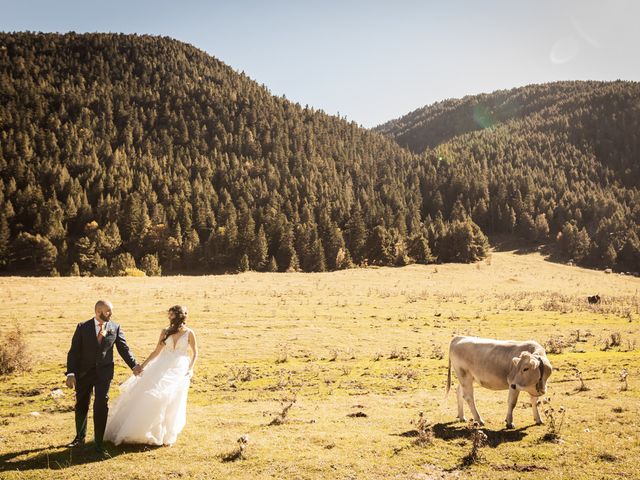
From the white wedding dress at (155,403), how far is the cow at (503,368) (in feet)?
23.9

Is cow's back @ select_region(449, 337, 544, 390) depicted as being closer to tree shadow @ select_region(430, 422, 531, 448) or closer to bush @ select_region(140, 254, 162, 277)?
tree shadow @ select_region(430, 422, 531, 448)

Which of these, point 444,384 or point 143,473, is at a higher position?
point 143,473

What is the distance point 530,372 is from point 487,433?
180cm

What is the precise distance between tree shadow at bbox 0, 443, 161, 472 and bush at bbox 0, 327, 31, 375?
11884 millimetres

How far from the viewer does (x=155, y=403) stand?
345 inches

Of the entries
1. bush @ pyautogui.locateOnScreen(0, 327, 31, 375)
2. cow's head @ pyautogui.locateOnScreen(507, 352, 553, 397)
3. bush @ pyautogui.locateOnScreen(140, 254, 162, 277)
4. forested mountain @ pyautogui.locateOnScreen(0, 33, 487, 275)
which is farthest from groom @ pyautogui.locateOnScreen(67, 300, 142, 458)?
bush @ pyautogui.locateOnScreen(140, 254, 162, 277)

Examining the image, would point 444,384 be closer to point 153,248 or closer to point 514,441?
point 514,441

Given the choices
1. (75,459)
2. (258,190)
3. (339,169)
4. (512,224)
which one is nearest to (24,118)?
(258,190)

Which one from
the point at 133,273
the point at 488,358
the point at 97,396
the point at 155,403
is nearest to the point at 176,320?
the point at 155,403

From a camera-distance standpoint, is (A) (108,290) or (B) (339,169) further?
(B) (339,169)

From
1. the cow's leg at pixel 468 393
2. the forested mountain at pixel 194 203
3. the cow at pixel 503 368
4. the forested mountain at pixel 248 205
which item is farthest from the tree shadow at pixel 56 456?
the forested mountain at pixel 194 203

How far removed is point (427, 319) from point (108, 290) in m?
35.4

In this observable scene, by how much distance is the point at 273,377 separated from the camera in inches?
703

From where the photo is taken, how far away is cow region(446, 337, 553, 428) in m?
9.80
